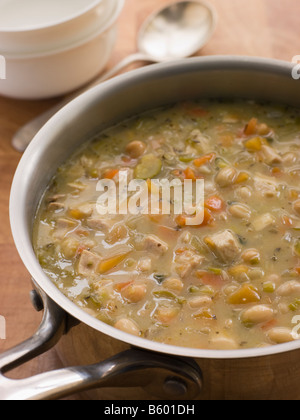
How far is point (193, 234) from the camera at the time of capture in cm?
219

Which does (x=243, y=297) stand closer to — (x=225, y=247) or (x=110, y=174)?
(x=225, y=247)

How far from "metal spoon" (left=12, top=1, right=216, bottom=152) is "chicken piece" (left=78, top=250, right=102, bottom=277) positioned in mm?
1260

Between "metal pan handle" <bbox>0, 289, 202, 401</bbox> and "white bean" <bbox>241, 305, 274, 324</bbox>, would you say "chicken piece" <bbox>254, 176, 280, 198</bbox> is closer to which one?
"white bean" <bbox>241, 305, 274, 324</bbox>

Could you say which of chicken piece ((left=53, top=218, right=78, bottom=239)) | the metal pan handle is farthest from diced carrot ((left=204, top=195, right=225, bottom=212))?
the metal pan handle

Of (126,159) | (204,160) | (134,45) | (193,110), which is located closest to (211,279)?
(204,160)

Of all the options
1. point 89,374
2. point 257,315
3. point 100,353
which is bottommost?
point 89,374

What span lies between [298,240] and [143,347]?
2.52 ft

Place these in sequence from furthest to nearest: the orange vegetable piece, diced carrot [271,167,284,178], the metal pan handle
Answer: diced carrot [271,167,284,178], the orange vegetable piece, the metal pan handle

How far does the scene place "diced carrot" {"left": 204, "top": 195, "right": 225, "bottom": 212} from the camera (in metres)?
2.26

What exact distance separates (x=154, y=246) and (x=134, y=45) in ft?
5.10

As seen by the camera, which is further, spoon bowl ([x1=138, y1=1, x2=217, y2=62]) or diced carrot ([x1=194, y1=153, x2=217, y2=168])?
spoon bowl ([x1=138, y1=1, x2=217, y2=62])

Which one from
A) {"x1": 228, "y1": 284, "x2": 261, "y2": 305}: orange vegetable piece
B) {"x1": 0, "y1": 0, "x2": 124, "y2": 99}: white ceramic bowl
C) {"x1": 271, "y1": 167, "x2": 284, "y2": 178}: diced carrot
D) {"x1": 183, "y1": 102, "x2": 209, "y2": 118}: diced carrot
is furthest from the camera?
{"x1": 0, "y1": 0, "x2": 124, "y2": 99}: white ceramic bowl

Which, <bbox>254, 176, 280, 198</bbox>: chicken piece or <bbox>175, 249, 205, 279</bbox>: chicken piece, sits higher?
<bbox>254, 176, 280, 198</bbox>: chicken piece
